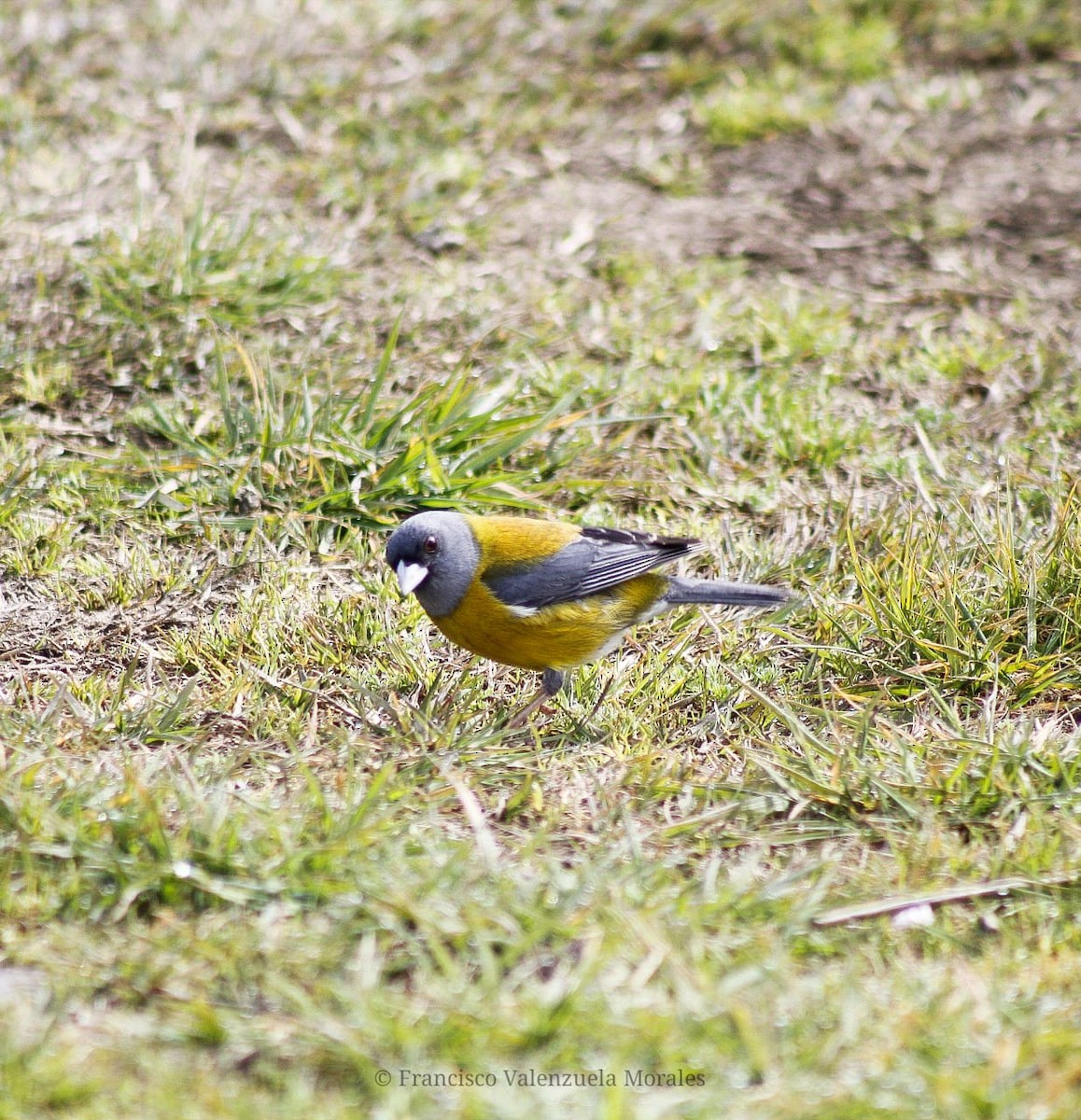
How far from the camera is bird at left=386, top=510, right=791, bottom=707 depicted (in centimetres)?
400

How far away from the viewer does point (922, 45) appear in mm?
7605

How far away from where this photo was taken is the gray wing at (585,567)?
160 inches

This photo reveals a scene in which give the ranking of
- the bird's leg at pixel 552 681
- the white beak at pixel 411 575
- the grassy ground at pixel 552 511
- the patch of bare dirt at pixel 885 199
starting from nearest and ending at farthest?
the grassy ground at pixel 552 511
the white beak at pixel 411 575
the bird's leg at pixel 552 681
the patch of bare dirt at pixel 885 199

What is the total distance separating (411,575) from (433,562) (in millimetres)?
129

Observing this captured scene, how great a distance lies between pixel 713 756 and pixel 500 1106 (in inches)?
62.5

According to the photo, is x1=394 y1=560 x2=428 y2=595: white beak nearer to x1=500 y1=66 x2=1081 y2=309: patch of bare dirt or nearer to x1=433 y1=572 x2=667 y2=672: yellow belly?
x1=433 y1=572 x2=667 y2=672: yellow belly

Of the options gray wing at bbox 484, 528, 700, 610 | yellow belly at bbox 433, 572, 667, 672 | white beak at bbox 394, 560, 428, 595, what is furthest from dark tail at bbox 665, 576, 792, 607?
white beak at bbox 394, 560, 428, 595

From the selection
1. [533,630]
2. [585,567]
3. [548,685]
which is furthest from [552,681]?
[585,567]

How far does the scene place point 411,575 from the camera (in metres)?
3.88

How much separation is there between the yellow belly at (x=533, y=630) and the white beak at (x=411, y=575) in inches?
6.7

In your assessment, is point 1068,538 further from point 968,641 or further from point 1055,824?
point 1055,824

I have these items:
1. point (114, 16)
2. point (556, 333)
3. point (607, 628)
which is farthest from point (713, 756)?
point (114, 16)

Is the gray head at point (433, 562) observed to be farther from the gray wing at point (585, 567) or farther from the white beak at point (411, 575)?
the gray wing at point (585, 567)

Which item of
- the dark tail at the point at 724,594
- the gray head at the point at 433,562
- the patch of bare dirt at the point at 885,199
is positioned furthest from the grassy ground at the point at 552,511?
the gray head at the point at 433,562
